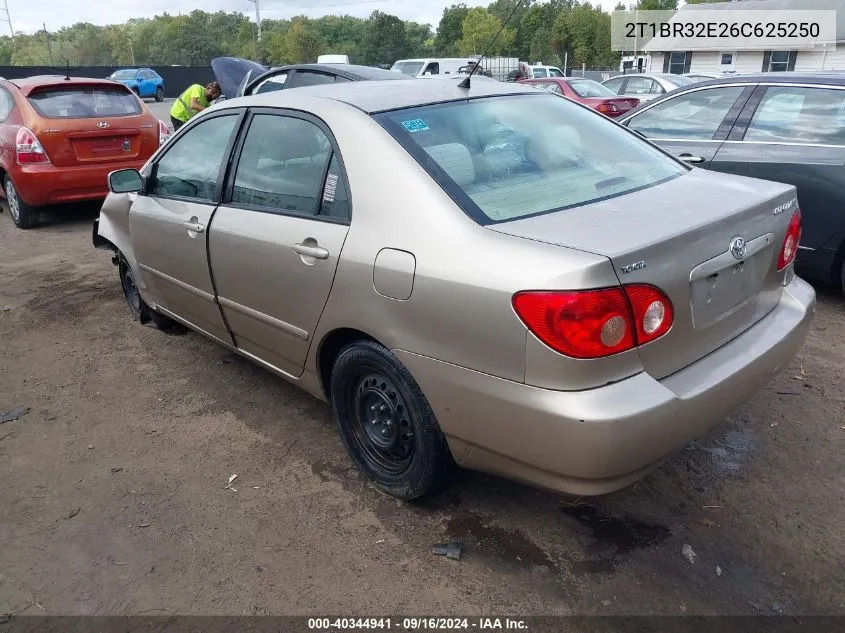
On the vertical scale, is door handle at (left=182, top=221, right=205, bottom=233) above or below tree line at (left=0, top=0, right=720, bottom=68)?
below

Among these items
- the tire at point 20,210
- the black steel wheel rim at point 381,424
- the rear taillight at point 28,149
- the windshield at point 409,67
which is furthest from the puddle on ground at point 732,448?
the windshield at point 409,67

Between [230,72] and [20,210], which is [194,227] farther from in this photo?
[230,72]

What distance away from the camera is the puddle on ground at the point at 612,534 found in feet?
8.24

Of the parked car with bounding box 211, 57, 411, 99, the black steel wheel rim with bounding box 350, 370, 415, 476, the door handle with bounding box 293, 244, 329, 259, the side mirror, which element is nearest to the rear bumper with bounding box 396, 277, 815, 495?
the black steel wheel rim with bounding box 350, 370, 415, 476

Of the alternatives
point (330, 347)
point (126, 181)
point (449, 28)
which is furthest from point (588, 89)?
point (449, 28)

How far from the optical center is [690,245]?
228 centimetres

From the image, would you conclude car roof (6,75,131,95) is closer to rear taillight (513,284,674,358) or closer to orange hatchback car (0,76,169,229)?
orange hatchback car (0,76,169,229)

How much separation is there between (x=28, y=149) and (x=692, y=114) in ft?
21.7

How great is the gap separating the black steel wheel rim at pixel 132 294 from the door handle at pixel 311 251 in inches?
93.2

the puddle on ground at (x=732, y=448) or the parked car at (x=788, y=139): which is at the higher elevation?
the parked car at (x=788, y=139)

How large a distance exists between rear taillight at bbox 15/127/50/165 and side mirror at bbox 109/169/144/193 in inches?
160

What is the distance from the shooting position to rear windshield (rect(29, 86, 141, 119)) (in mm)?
7660

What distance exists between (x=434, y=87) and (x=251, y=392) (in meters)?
1.98

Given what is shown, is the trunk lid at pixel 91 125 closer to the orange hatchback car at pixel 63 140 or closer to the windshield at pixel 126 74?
the orange hatchback car at pixel 63 140
